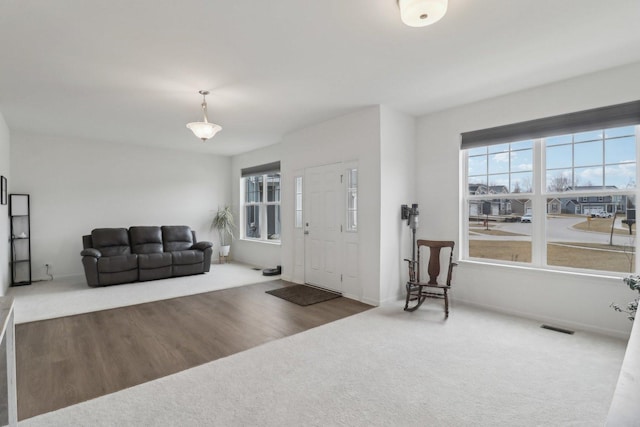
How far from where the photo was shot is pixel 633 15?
2328 mm

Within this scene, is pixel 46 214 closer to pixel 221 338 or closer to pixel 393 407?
pixel 221 338

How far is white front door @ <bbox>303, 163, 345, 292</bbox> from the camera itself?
15.9 ft

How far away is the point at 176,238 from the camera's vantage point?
6586mm

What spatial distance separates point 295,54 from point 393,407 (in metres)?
2.87

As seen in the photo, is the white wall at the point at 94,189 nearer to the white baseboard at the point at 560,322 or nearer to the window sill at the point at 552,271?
the window sill at the point at 552,271

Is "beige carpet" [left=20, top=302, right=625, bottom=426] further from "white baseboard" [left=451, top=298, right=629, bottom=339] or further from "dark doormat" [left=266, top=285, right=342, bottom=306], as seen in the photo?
"dark doormat" [left=266, top=285, right=342, bottom=306]

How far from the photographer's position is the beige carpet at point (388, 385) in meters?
1.98

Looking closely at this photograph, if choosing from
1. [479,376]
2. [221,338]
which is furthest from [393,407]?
[221,338]


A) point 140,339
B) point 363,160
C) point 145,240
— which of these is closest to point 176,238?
point 145,240

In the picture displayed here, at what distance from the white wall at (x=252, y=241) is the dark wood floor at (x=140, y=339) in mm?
2116

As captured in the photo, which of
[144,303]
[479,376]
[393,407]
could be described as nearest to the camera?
[393,407]

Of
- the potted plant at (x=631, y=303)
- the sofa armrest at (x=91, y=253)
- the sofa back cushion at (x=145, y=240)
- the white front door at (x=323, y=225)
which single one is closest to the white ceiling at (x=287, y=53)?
the white front door at (x=323, y=225)

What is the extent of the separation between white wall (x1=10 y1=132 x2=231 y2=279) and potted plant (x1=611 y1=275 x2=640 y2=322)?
23.7ft

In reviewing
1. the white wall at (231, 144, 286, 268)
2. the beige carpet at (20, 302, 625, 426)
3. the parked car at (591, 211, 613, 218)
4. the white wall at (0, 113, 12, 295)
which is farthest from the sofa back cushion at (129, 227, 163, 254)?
the parked car at (591, 211, 613, 218)
